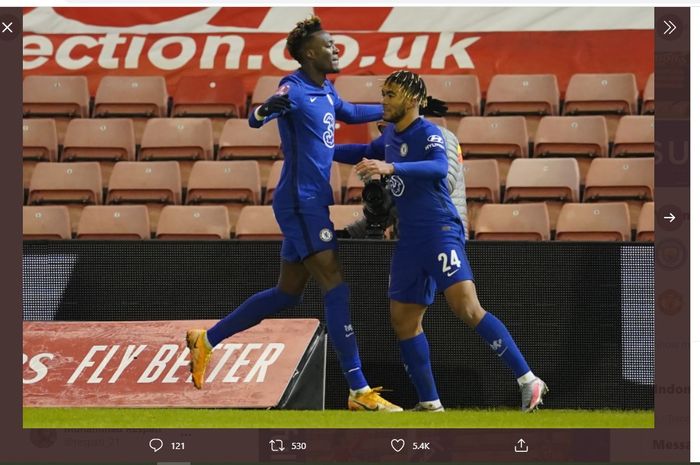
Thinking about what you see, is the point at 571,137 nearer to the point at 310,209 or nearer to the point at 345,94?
the point at 345,94

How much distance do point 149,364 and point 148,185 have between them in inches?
132

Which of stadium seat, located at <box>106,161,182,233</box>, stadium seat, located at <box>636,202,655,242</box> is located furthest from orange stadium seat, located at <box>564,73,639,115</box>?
stadium seat, located at <box>106,161,182,233</box>

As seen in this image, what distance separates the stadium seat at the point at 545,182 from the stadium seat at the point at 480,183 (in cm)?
13

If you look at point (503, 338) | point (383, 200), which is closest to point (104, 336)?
point (383, 200)

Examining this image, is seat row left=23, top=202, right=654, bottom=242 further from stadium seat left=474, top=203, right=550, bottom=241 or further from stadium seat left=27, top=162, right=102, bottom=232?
stadium seat left=27, top=162, right=102, bottom=232

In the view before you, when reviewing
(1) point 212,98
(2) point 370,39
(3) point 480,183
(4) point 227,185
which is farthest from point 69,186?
(3) point 480,183

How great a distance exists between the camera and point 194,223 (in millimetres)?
9180

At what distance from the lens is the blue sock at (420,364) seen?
635 cm

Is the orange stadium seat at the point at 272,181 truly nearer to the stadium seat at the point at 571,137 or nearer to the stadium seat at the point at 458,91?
the stadium seat at the point at 458,91

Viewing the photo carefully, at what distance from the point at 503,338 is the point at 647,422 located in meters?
1.16
